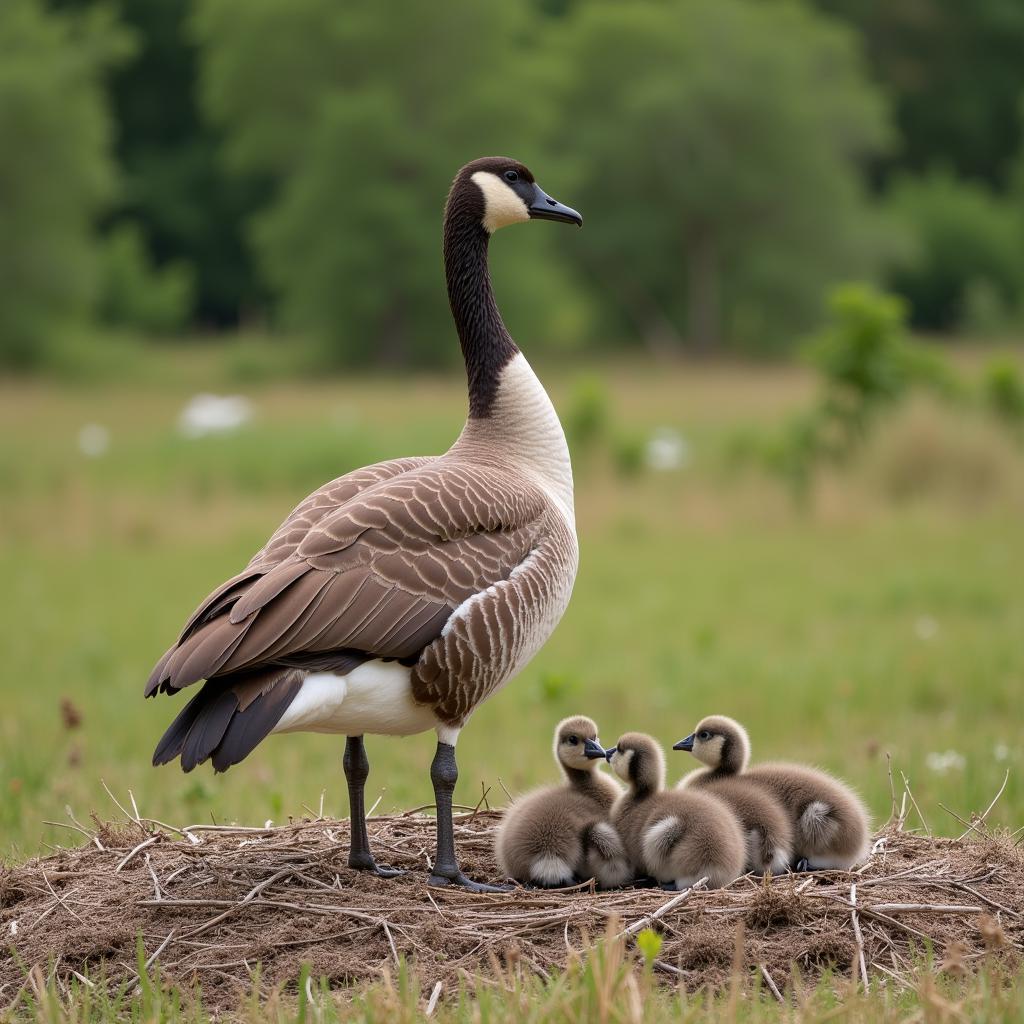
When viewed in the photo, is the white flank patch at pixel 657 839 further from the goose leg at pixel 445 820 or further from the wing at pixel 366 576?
the wing at pixel 366 576

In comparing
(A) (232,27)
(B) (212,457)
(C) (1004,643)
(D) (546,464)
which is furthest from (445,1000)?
(A) (232,27)

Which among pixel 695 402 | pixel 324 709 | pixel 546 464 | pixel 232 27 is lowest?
pixel 695 402

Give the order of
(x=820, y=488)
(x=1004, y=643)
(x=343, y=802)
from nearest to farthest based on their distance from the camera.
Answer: (x=343, y=802)
(x=1004, y=643)
(x=820, y=488)

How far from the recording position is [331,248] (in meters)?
54.6

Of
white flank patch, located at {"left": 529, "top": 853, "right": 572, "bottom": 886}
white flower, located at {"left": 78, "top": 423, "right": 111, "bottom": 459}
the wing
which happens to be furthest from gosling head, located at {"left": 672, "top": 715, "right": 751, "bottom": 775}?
white flower, located at {"left": 78, "top": 423, "right": 111, "bottom": 459}

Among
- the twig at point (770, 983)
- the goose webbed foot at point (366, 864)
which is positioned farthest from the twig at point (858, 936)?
the goose webbed foot at point (366, 864)

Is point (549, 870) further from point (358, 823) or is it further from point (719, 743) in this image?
point (719, 743)

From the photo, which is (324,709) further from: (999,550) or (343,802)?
(999,550)

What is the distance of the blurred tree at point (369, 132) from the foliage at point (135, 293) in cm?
1008

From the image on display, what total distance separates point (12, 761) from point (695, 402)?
32.2m

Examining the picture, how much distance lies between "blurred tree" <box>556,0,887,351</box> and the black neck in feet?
165

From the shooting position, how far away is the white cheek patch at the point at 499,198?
7.12 m

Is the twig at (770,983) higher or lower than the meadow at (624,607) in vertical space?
higher

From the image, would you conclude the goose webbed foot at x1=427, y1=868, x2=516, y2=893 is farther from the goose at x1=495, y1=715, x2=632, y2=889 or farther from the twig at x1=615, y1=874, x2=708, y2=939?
the twig at x1=615, y1=874, x2=708, y2=939
